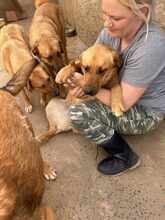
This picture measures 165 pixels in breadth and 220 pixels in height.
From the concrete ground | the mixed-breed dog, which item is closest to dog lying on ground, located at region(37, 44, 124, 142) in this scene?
the mixed-breed dog

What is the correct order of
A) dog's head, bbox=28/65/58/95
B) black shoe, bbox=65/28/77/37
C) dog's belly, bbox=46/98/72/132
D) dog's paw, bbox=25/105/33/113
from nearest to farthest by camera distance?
dog's belly, bbox=46/98/72/132
dog's head, bbox=28/65/58/95
dog's paw, bbox=25/105/33/113
black shoe, bbox=65/28/77/37

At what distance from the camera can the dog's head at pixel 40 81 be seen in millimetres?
3760

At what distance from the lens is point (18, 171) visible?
2.03 metres

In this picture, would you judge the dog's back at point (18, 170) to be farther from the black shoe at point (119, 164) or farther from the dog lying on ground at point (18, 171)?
the black shoe at point (119, 164)

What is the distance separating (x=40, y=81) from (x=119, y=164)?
3.73 feet

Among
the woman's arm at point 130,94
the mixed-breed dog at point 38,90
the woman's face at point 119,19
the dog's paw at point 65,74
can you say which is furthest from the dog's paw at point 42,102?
the woman's face at point 119,19

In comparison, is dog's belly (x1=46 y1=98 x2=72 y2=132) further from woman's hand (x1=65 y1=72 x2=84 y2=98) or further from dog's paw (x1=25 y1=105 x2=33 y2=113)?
woman's hand (x1=65 y1=72 x2=84 y2=98)

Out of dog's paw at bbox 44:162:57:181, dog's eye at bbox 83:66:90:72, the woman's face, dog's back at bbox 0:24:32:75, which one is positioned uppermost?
the woman's face

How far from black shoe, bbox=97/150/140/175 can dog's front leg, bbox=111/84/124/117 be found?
1.32ft

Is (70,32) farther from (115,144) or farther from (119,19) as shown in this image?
(119,19)

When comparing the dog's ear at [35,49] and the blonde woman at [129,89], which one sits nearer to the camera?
the blonde woman at [129,89]

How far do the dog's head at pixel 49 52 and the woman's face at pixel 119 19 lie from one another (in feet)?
3.65

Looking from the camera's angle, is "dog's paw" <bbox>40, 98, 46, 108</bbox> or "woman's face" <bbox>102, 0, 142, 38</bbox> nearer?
"woman's face" <bbox>102, 0, 142, 38</bbox>

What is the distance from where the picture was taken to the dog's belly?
356cm
